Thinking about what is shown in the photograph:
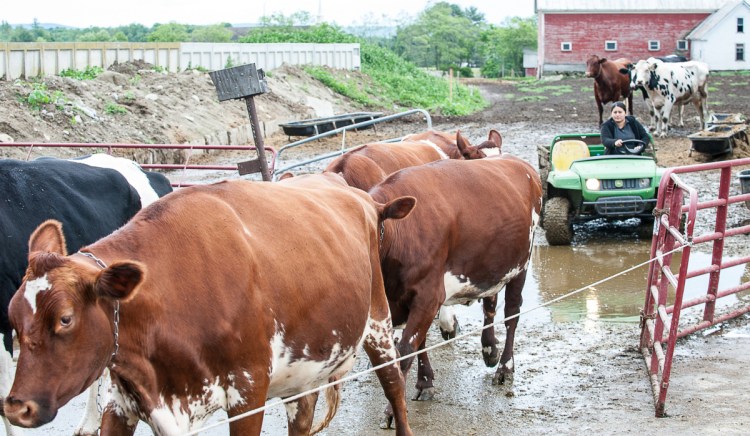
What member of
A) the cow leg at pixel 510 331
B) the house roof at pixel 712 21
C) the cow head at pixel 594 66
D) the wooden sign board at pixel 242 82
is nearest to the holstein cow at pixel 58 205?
the wooden sign board at pixel 242 82

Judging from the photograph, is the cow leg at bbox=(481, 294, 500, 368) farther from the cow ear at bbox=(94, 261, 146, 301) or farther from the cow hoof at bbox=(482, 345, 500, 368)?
the cow ear at bbox=(94, 261, 146, 301)

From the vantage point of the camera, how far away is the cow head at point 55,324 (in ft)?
12.2

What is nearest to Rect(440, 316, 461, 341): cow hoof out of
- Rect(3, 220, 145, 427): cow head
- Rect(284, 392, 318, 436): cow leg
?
Rect(284, 392, 318, 436): cow leg

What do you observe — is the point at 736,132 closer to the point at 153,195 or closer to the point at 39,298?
the point at 153,195

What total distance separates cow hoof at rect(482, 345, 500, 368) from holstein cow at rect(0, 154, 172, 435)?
2994 millimetres

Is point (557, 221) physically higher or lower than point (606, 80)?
lower

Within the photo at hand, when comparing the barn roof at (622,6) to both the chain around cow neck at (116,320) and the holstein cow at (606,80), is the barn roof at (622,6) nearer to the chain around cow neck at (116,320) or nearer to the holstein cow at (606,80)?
the holstein cow at (606,80)

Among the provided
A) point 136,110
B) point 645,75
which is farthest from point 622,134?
point 136,110

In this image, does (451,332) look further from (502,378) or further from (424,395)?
(424,395)

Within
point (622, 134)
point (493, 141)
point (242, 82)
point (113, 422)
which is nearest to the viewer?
point (113, 422)

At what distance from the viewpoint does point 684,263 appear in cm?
700

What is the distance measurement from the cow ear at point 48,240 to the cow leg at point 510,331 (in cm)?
413

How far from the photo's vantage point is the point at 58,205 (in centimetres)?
659

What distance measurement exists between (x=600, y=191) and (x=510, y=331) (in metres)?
5.16
